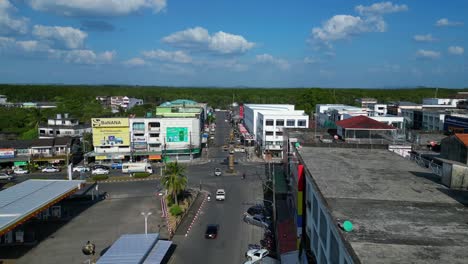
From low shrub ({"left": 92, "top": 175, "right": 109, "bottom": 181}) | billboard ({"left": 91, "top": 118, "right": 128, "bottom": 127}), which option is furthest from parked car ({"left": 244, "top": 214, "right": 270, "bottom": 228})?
billboard ({"left": 91, "top": 118, "right": 128, "bottom": 127})

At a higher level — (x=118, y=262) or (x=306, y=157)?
(x=306, y=157)

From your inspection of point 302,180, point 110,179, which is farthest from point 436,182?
point 110,179

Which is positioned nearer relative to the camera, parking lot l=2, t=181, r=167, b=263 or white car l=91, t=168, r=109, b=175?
parking lot l=2, t=181, r=167, b=263

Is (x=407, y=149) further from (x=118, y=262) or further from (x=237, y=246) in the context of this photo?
(x=118, y=262)

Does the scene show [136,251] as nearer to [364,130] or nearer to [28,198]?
[28,198]

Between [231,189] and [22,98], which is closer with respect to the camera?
[231,189]

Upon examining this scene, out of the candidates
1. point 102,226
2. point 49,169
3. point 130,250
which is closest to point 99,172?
point 49,169

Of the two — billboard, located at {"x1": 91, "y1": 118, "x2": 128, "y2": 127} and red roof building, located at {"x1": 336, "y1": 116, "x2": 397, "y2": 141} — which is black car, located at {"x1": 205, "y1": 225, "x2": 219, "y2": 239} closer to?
red roof building, located at {"x1": 336, "y1": 116, "x2": 397, "y2": 141}
